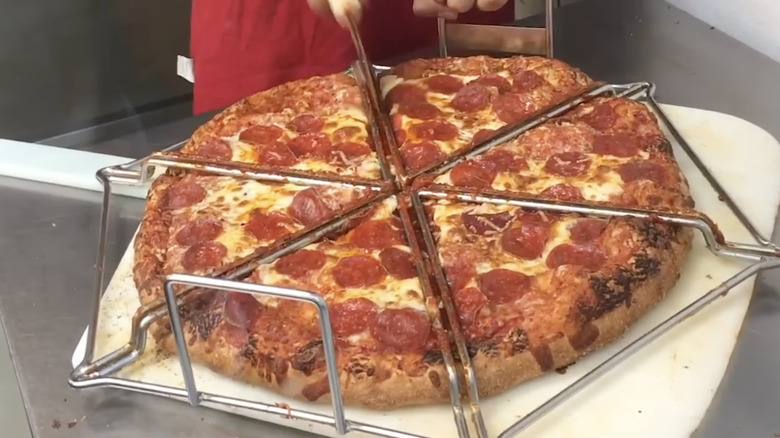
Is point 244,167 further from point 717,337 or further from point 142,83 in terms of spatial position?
point 142,83

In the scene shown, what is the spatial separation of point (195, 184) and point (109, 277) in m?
0.18

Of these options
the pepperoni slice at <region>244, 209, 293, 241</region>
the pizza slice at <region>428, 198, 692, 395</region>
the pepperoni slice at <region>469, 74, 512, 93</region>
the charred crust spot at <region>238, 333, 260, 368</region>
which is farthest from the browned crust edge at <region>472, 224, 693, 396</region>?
the pepperoni slice at <region>469, 74, 512, 93</region>

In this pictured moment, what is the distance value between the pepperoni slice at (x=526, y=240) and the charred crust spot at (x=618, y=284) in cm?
10

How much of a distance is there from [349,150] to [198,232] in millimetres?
278

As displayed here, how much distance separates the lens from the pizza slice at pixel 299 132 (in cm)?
136

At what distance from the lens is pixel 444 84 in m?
1.52

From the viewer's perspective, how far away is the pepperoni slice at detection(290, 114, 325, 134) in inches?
56.6

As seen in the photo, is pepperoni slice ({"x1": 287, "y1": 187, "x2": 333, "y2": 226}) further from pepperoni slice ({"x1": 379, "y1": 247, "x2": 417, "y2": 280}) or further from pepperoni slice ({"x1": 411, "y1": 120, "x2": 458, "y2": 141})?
pepperoni slice ({"x1": 411, "y1": 120, "x2": 458, "y2": 141})

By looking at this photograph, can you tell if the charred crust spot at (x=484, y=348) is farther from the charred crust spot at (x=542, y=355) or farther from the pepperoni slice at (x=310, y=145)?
the pepperoni slice at (x=310, y=145)

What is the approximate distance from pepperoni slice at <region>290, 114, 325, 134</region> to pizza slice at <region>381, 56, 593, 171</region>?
12cm

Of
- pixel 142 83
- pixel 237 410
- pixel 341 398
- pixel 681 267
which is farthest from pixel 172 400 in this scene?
pixel 142 83

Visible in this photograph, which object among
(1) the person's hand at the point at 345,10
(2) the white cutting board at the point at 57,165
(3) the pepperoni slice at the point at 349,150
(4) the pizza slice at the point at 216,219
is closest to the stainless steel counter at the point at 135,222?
(2) the white cutting board at the point at 57,165

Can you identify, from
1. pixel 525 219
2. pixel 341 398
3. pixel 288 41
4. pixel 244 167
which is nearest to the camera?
pixel 341 398

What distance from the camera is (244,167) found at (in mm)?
1304
